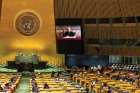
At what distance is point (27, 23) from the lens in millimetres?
47812

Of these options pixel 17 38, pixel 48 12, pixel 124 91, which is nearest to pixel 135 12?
pixel 48 12

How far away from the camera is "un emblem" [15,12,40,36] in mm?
47906

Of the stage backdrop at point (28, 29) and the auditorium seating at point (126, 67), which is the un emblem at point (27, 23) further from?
the auditorium seating at point (126, 67)

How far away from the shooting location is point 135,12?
141ft

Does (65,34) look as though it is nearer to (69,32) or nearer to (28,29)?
(69,32)

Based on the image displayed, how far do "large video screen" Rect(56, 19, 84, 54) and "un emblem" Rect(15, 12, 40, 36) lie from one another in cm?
261

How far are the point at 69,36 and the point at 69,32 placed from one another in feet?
1.48

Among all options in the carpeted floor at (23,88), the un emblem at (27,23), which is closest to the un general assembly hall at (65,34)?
the un emblem at (27,23)

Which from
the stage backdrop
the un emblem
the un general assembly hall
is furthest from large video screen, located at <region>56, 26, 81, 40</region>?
the un emblem

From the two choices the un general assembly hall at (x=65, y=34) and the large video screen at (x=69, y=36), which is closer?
the un general assembly hall at (x=65, y=34)

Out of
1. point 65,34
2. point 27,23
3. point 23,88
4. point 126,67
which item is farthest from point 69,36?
point 23,88

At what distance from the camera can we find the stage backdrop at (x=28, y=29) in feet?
157

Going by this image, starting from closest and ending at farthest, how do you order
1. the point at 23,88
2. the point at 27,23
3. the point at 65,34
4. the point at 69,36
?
1. the point at 23,88
2. the point at 69,36
3. the point at 65,34
4. the point at 27,23

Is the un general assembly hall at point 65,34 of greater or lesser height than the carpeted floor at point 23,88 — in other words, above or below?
above
